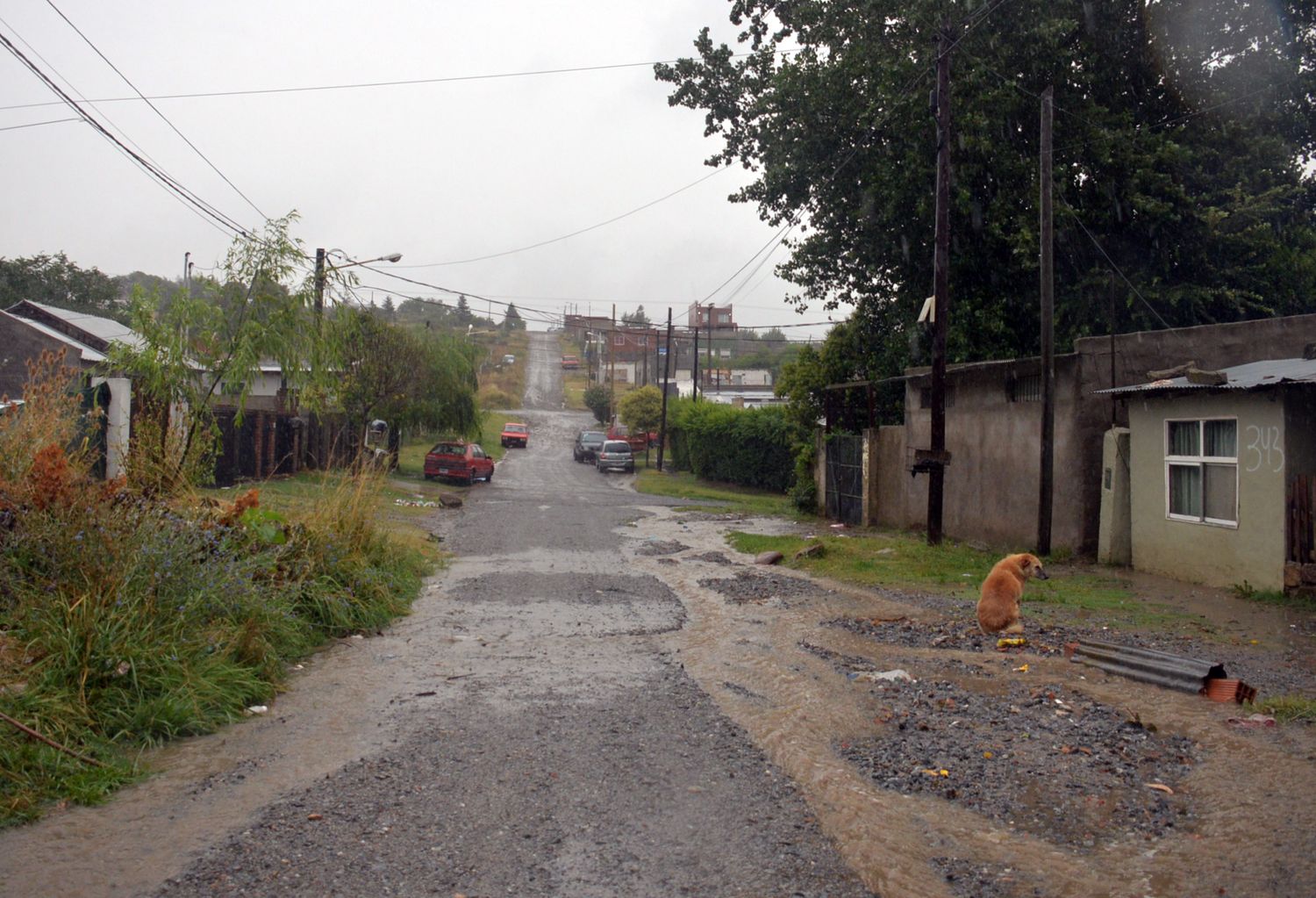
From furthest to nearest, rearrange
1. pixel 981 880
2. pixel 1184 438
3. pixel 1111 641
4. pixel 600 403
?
1. pixel 600 403
2. pixel 1184 438
3. pixel 1111 641
4. pixel 981 880

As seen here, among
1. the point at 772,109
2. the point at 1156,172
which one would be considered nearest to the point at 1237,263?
the point at 1156,172

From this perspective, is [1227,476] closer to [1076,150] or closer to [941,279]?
[941,279]

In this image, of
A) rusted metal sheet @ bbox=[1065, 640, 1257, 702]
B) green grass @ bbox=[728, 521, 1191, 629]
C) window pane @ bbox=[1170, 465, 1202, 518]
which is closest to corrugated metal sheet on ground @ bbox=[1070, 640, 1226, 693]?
rusted metal sheet @ bbox=[1065, 640, 1257, 702]

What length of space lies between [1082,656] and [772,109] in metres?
19.1

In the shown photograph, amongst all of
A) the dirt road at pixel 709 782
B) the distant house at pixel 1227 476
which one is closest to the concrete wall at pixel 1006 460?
the distant house at pixel 1227 476

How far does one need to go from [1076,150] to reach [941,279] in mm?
7861

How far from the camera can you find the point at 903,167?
23.2 m

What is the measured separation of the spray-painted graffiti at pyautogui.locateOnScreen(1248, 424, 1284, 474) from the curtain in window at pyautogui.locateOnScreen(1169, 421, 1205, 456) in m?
1.22

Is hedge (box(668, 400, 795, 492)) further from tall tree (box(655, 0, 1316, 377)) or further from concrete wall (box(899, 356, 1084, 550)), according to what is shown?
concrete wall (box(899, 356, 1084, 550))

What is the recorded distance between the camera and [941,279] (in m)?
17.2

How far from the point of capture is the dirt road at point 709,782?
14.5 ft

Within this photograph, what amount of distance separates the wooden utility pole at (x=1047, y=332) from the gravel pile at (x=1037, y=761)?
922 centimetres

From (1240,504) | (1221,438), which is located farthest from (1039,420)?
(1240,504)

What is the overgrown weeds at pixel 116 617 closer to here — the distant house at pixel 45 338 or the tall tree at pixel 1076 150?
the distant house at pixel 45 338
